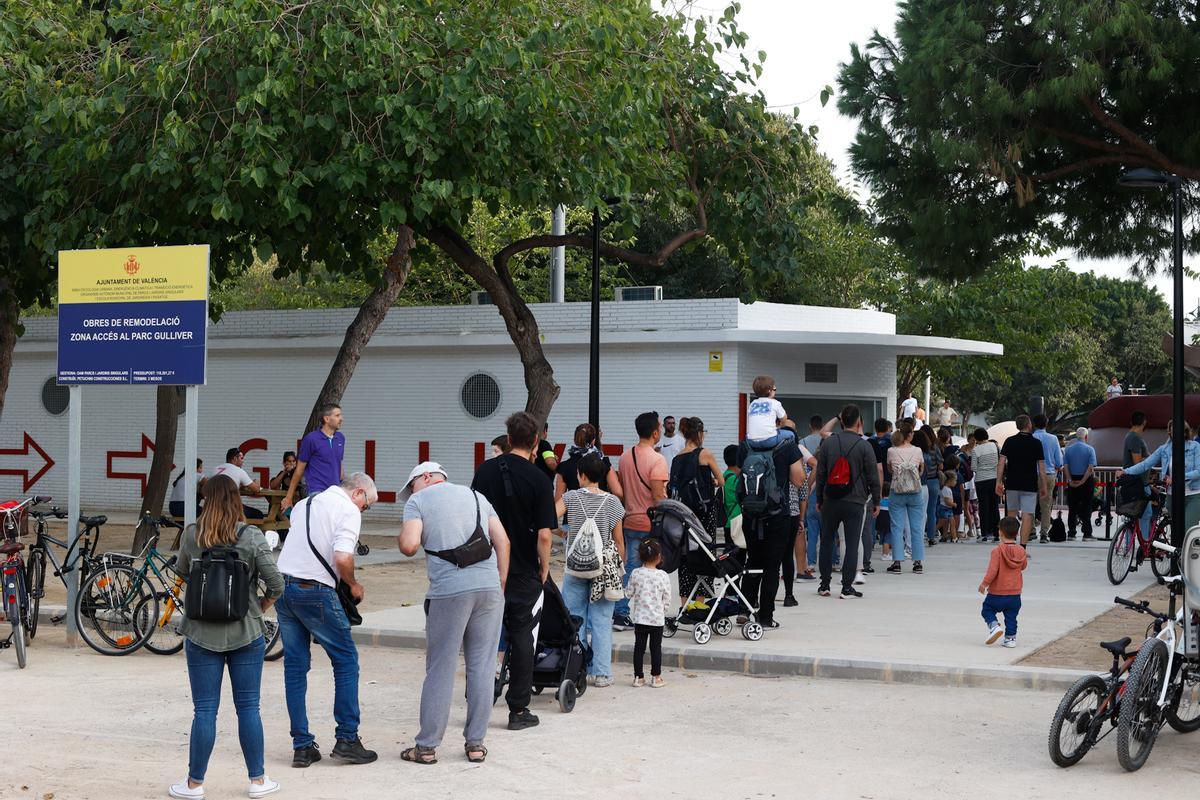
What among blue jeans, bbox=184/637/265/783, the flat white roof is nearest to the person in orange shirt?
blue jeans, bbox=184/637/265/783

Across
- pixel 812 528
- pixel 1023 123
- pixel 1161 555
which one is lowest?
pixel 1161 555

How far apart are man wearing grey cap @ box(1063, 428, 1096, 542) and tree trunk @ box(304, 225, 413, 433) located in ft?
31.9

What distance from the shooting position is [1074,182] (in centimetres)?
1662

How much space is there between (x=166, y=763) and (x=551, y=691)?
2.82 m

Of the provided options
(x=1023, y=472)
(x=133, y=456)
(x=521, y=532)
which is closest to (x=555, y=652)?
(x=521, y=532)

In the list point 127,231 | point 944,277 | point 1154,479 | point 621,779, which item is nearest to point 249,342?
point 127,231

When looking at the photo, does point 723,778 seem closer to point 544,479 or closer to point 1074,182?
point 544,479

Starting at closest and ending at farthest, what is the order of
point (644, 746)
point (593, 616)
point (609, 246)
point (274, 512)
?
point (644, 746) < point (593, 616) < point (609, 246) < point (274, 512)

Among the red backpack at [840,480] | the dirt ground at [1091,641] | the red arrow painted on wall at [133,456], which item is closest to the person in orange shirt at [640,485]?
the dirt ground at [1091,641]

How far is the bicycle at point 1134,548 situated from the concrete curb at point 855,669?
592 centimetres

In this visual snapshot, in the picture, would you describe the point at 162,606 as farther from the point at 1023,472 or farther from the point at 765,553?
the point at 1023,472

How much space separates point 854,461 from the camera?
13.8 meters

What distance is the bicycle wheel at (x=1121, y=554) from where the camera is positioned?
15562mm

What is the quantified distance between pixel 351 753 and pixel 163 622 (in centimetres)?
432
